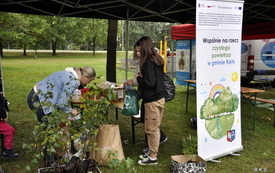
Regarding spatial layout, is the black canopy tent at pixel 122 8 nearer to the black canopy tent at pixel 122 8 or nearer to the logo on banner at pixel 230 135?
the black canopy tent at pixel 122 8

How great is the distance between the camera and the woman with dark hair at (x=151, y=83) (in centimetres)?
315

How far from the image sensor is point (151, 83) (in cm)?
313

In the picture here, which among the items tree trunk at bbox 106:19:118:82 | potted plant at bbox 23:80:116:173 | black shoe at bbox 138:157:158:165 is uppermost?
tree trunk at bbox 106:19:118:82

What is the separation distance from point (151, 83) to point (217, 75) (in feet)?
2.86

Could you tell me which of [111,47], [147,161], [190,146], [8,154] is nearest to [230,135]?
[190,146]

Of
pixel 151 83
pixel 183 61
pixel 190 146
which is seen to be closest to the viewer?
pixel 151 83

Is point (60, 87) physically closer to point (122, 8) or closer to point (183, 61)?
point (122, 8)

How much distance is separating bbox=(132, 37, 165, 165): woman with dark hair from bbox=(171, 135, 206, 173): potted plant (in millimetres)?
355

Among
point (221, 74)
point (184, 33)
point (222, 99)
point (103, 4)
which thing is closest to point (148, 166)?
point (222, 99)

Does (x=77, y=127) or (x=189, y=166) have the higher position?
(x=77, y=127)

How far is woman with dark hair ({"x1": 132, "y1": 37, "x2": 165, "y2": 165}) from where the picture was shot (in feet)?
10.3

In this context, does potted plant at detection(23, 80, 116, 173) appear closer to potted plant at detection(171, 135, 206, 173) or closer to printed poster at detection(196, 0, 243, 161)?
potted plant at detection(171, 135, 206, 173)

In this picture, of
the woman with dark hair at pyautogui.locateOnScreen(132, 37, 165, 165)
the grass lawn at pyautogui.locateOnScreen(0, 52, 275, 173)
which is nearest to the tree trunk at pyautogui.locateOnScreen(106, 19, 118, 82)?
the grass lawn at pyautogui.locateOnScreen(0, 52, 275, 173)

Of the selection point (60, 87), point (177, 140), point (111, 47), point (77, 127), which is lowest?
point (177, 140)
